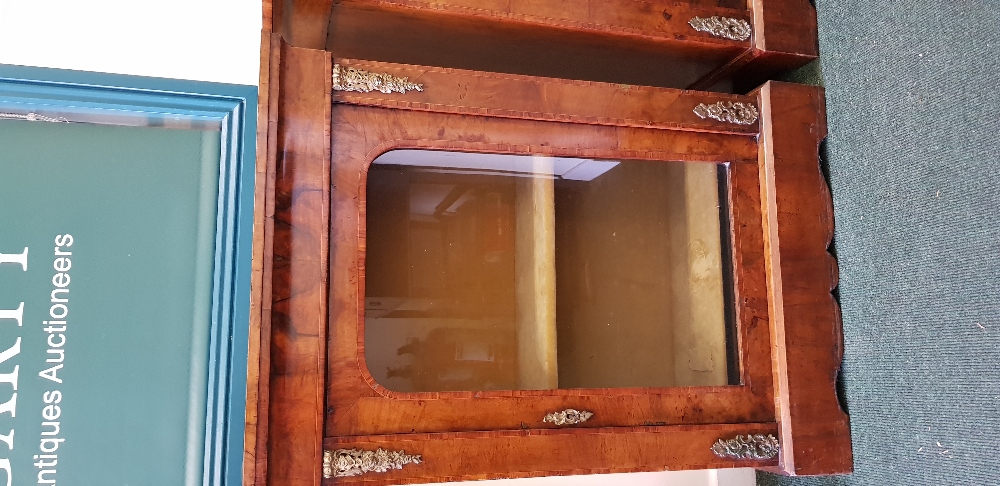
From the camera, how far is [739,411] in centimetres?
93

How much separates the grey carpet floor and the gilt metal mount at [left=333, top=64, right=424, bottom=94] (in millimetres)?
591

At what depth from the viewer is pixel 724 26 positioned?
991 mm

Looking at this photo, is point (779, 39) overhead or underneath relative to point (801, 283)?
overhead

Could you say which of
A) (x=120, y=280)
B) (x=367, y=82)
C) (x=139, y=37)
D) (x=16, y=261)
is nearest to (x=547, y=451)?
(x=367, y=82)

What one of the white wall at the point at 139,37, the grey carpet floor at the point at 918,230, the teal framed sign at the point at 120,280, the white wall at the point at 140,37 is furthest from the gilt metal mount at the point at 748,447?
the white wall at the point at 139,37

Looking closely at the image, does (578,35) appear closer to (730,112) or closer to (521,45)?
(521,45)

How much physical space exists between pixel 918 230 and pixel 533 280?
475mm

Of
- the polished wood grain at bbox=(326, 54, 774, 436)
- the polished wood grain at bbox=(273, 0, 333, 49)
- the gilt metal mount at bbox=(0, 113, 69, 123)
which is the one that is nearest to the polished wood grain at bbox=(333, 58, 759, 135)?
the polished wood grain at bbox=(326, 54, 774, 436)

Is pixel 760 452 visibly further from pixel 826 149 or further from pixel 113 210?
pixel 113 210

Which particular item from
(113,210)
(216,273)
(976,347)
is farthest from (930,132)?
(113,210)

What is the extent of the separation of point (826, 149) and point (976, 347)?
336mm

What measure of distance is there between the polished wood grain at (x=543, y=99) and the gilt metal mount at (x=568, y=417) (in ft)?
1.20

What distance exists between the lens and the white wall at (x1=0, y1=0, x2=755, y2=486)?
1009 millimetres

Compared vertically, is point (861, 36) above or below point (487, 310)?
above
